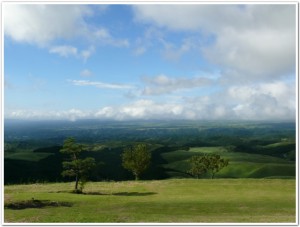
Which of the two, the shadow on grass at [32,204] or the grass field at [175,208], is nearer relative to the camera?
the grass field at [175,208]

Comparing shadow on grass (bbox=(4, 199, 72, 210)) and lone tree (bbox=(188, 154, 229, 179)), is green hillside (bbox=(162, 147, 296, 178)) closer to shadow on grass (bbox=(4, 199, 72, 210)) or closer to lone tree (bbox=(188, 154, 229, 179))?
lone tree (bbox=(188, 154, 229, 179))

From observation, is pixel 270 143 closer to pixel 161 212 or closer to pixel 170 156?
pixel 170 156

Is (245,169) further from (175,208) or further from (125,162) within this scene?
(175,208)

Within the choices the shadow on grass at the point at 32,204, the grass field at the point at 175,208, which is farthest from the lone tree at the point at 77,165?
the shadow on grass at the point at 32,204

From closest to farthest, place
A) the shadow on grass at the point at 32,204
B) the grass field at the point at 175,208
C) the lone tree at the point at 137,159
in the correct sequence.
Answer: the grass field at the point at 175,208, the shadow on grass at the point at 32,204, the lone tree at the point at 137,159

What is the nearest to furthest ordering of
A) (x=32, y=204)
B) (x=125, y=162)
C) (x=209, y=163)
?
1. (x=32, y=204)
2. (x=125, y=162)
3. (x=209, y=163)

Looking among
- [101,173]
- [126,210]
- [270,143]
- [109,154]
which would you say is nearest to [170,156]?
[109,154]

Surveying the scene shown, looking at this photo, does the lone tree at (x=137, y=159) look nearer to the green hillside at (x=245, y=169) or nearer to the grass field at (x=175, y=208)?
the grass field at (x=175, y=208)

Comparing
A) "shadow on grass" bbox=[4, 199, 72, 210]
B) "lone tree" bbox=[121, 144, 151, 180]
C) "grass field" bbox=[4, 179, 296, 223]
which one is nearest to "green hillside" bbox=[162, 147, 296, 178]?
"lone tree" bbox=[121, 144, 151, 180]

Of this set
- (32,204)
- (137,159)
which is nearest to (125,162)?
(137,159)
